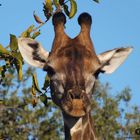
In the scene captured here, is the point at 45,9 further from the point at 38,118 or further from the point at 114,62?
the point at 38,118

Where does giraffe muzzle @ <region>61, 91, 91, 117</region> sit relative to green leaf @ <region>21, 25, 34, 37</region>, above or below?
below

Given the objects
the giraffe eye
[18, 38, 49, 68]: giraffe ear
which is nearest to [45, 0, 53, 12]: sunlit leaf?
[18, 38, 49, 68]: giraffe ear

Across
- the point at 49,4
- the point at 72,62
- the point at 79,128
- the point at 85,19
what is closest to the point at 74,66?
the point at 72,62

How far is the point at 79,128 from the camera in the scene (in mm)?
7266

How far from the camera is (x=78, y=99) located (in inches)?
269

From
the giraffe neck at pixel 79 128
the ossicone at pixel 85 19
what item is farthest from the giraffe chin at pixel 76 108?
the ossicone at pixel 85 19

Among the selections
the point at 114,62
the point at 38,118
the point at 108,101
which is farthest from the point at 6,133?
the point at 114,62

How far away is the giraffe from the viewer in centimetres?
696

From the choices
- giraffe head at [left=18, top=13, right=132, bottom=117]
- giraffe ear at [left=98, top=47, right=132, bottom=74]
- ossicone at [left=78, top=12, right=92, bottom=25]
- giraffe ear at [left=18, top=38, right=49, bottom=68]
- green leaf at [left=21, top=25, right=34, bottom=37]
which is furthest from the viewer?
ossicone at [left=78, top=12, right=92, bottom=25]

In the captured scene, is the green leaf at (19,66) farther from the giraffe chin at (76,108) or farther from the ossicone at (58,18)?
the ossicone at (58,18)

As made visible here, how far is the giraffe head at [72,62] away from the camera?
6.92 meters

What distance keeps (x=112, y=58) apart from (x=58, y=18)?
940 millimetres

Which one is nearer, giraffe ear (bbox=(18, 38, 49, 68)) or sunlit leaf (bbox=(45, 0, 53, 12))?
sunlit leaf (bbox=(45, 0, 53, 12))

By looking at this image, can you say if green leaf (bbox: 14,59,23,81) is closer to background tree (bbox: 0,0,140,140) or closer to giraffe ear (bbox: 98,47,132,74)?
giraffe ear (bbox: 98,47,132,74)
